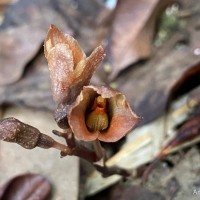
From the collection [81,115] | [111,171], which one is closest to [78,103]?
[81,115]

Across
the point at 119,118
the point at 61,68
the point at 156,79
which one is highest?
the point at 61,68

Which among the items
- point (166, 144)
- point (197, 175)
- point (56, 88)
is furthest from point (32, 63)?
point (56, 88)

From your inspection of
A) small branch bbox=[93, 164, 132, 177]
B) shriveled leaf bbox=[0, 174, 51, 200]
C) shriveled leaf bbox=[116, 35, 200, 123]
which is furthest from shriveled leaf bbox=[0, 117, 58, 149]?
shriveled leaf bbox=[116, 35, 200, 123]

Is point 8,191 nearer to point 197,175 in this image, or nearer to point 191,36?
point 197,175

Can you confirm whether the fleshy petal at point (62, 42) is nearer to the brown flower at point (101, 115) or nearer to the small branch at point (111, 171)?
the brown flower at point (101, 115)

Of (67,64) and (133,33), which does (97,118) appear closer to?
(67,64)

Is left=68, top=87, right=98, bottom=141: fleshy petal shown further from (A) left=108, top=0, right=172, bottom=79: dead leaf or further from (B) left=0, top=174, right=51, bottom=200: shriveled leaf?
(A) left=108, top=0, right=172, bottom=79: dead leaf
